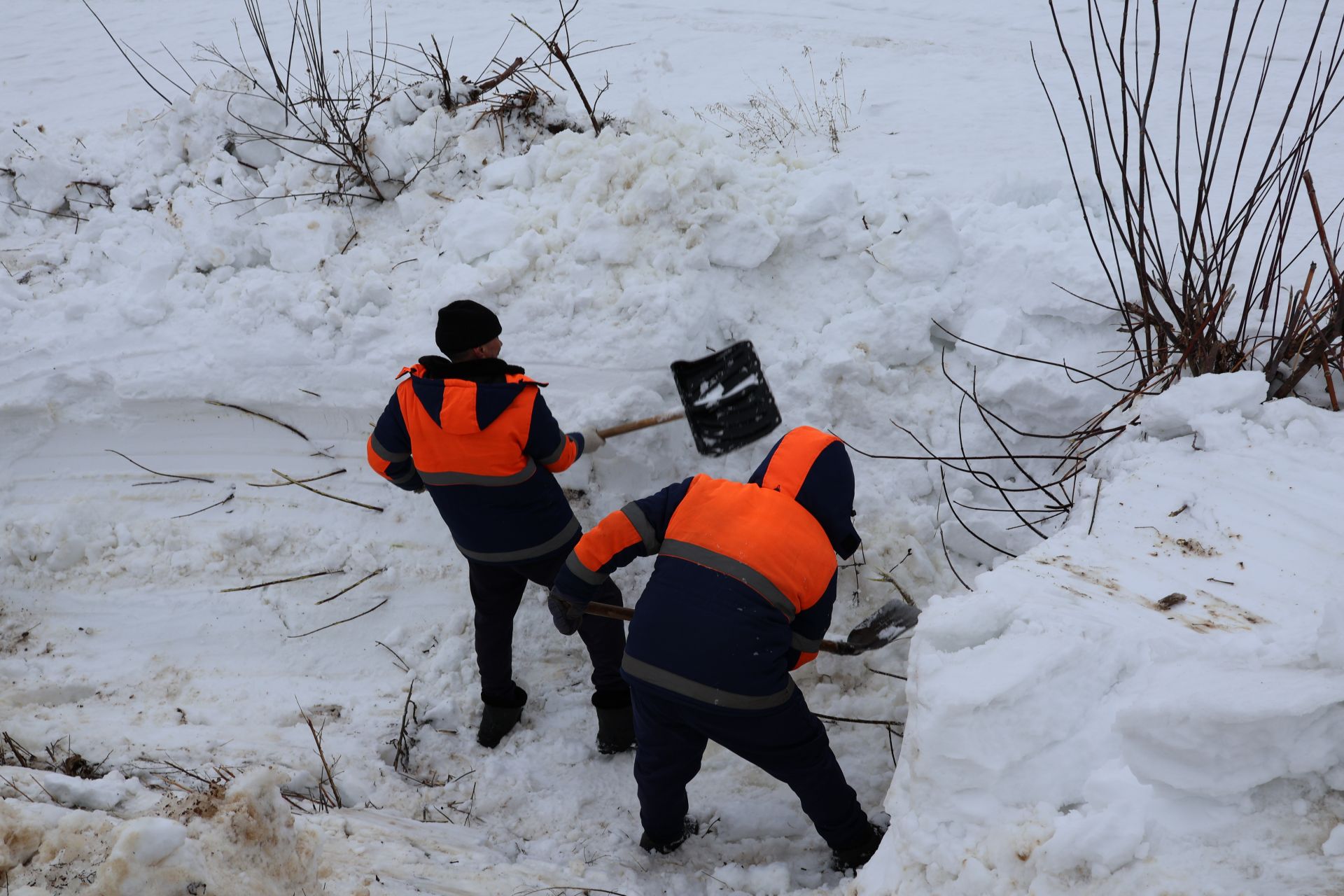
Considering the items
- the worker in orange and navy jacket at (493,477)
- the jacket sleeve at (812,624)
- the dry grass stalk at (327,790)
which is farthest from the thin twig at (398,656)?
the jacket sleeve at (812,624)

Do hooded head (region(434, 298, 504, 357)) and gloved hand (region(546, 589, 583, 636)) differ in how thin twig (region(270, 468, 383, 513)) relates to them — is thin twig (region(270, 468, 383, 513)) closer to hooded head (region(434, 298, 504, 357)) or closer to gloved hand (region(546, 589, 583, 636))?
hooded head (region(434, 298, 504, 357))

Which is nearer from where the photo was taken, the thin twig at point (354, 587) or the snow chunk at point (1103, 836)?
the snow chunk at point (1103, 836)

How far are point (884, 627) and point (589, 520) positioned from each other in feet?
4.97

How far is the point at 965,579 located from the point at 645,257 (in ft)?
6.41

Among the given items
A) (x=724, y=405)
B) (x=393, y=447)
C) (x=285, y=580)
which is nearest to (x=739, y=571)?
(x=724, y=405)

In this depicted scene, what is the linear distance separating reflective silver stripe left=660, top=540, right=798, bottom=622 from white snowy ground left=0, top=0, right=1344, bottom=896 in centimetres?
38

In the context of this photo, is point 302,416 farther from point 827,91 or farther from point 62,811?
point 827,91

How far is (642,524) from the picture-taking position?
243cm

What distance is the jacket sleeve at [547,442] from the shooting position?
2830mm

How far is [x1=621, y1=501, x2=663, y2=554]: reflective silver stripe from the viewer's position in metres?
2.43

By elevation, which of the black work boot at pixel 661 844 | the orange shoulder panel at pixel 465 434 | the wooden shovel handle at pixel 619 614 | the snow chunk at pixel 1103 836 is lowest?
the black work boot at pixel 661 844

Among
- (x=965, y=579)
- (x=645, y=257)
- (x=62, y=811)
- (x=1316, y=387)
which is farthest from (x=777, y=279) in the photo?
(x=62, y=811)

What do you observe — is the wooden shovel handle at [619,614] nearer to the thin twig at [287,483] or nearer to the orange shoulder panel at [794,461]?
the orange shoulder panel at [794,461]

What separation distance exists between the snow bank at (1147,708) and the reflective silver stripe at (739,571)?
0.38 meters
